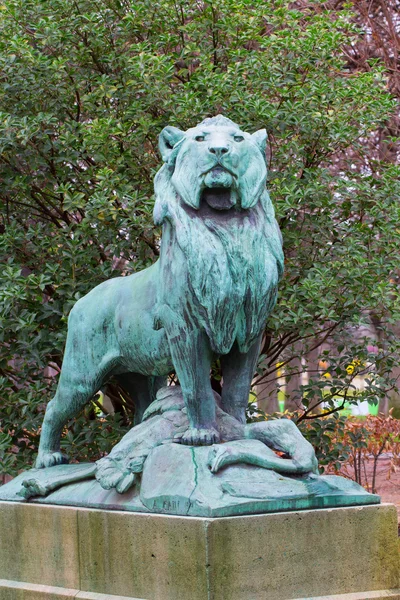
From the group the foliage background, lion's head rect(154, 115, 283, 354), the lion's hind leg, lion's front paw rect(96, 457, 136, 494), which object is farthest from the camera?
the foliage background

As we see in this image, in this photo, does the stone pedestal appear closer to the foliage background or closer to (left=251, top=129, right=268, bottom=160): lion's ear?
(left=251, top=129, right=268, bottom=160): lion's ear

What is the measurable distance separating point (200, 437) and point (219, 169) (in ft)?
4.26

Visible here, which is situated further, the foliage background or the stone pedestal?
the foliage background

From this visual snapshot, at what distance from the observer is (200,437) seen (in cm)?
469

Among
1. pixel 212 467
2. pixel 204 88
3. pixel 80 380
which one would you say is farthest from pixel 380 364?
pixel 212 467

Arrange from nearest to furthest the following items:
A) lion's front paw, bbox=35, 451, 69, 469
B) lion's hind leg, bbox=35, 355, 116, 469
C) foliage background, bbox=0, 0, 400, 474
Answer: lion's hind leg, bbox=35, 355, 116, 469, lion's front paw, bbox=35, 451, 69, 469, foliage background, bbox=0, 0, 400, 474

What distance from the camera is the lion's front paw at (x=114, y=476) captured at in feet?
15.5

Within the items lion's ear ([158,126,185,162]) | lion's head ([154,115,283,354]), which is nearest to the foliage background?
lion's ear ([158,126,185,162])

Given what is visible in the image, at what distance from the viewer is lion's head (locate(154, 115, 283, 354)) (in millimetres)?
4621

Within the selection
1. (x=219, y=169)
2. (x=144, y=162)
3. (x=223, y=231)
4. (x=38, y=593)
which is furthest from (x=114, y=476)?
(x=144, y=162)

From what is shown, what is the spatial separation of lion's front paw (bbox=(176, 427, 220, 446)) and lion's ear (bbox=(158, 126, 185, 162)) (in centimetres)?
139

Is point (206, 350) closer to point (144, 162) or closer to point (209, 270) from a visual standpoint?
point (209, 270)

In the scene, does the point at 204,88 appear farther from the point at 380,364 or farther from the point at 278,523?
the point at 278,523

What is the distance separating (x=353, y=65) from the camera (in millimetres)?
12219
